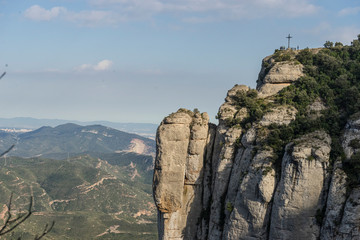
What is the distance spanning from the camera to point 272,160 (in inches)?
1565

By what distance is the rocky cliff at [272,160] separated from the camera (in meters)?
36.1

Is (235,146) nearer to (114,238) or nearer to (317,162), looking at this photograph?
(317,162)

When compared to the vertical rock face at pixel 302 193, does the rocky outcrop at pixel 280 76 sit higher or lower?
higher

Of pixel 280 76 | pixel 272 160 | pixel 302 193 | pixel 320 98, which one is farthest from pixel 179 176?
pixel 320 98

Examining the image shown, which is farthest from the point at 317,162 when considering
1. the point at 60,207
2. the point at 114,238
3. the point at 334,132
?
the point at 60,207

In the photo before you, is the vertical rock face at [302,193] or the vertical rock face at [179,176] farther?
the vertical rock face at [179,176]

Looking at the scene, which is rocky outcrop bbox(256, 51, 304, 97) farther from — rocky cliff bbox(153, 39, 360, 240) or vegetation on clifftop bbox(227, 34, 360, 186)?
vegetation on clifftop bbox(227, 34, 360, 186)

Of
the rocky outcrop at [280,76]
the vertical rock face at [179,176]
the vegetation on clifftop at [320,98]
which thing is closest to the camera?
the vegetation on clifftop at [320,98]

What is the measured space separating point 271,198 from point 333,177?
5.95 meters

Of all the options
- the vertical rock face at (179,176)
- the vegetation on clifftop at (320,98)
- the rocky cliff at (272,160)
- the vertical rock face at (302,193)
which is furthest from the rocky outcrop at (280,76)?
the vertical rock face at (302,193)

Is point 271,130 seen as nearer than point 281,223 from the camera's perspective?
No

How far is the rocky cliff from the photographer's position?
118 ft

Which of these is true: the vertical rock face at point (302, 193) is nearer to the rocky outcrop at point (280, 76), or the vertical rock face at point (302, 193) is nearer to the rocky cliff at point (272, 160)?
the rocky cliff at point (272, 160)

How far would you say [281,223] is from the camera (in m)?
Answer: 37.1
